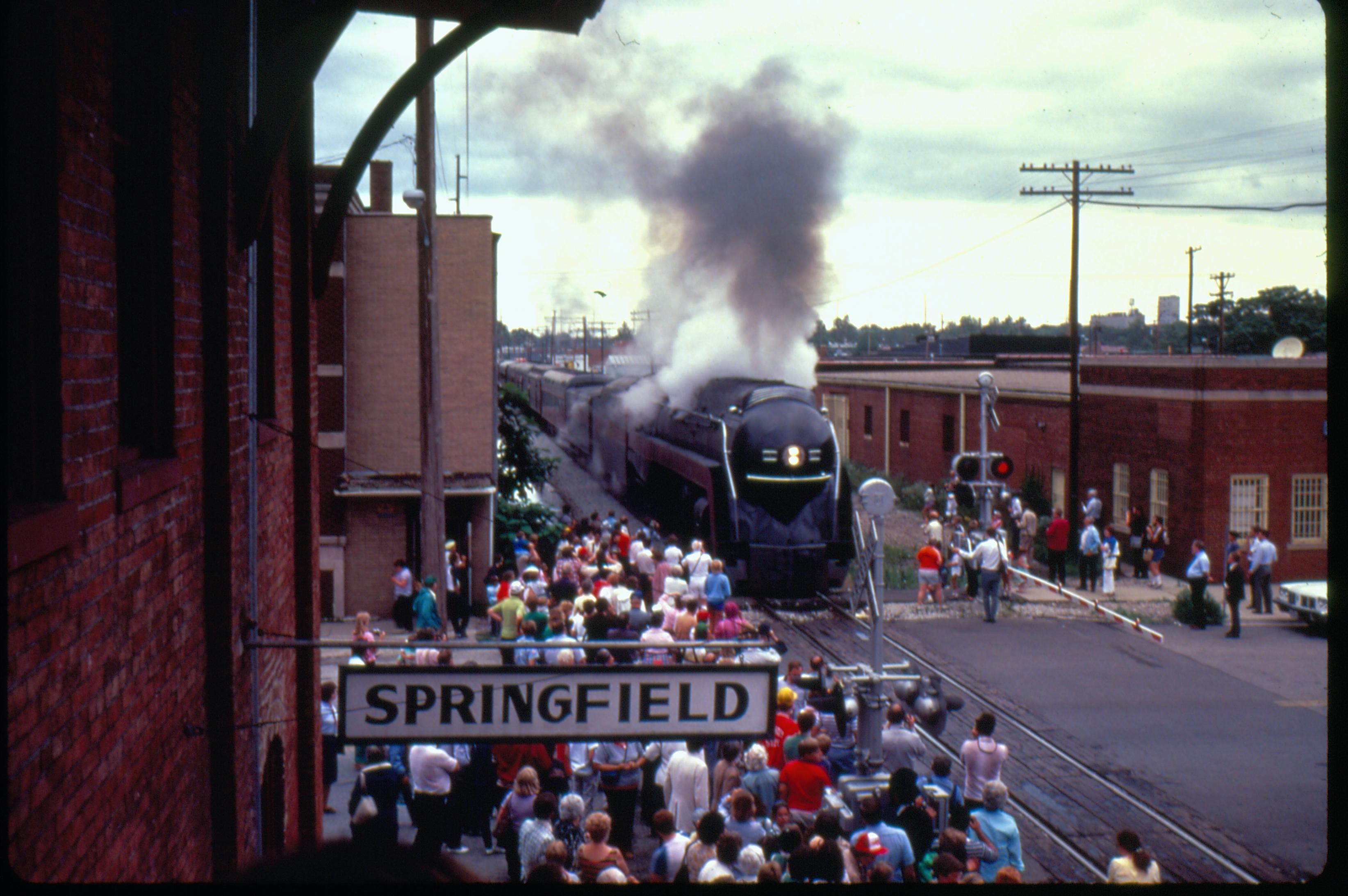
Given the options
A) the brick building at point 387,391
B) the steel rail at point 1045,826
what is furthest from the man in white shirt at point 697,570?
the brick building at point 387,391

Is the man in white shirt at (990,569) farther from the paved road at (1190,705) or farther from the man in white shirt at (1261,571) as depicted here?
the man in white shirt at (1261,571)

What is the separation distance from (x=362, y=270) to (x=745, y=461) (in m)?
6.86

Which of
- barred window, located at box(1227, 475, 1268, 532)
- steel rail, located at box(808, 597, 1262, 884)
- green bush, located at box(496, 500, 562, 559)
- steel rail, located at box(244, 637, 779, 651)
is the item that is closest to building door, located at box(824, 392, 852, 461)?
barred window, located at box(1227, 475, 1268, 532)

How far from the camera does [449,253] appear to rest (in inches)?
723

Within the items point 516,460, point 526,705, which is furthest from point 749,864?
point 516,460

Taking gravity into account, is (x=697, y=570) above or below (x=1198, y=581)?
above

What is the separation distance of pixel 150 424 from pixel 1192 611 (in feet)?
58.4

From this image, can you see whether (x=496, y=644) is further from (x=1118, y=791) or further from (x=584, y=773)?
(x=1118, y=791)

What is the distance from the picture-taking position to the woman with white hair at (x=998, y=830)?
23.4 feet

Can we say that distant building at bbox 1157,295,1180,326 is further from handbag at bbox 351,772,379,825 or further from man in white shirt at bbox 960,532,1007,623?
handbag at bbox 351,772,379,825

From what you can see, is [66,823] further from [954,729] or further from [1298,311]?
[1298,311]

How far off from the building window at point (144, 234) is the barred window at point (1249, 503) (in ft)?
74.6

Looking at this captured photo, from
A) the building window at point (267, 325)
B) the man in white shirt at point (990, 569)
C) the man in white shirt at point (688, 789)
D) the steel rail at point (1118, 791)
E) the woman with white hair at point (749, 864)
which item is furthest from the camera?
the man in white shirt at point (990, 569)

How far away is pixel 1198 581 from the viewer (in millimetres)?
17812
